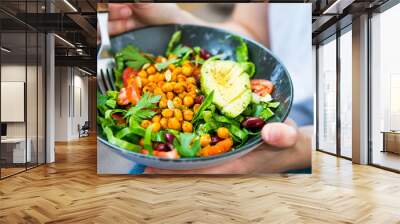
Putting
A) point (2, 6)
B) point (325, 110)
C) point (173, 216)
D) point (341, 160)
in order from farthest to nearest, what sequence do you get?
point (325, 110), point (341, 160), point (2, 6), point (173, 216)

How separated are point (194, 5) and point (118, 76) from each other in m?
1.66

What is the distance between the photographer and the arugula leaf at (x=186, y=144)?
6047 millimetres

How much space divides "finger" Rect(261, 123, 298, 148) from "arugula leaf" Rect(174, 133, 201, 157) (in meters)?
1.06

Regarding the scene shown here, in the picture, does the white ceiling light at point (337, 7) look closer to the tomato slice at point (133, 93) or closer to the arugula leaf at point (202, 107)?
the arugula leaf at point (202, 107)

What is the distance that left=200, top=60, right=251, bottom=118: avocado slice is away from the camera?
20.0ft

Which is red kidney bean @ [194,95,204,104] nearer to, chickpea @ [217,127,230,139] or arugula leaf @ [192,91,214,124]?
arugula leaf @ [192,91,214,124]

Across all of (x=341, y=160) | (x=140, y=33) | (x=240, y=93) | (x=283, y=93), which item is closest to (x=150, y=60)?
(x=140, y=33)

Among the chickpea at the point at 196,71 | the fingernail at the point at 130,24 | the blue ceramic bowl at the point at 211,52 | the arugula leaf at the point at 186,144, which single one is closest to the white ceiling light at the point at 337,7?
the blue ceramic bowl at the point at 211,52

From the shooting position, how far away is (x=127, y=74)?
6191 millimetres

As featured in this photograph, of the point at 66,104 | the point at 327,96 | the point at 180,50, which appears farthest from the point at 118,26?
the point at 66,104

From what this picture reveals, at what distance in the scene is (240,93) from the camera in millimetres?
6117

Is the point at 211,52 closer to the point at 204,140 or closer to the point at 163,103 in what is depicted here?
the point at 163,103

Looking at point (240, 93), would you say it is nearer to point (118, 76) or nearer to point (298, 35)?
point (298, 35)

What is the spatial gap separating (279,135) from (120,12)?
3.18 metres
